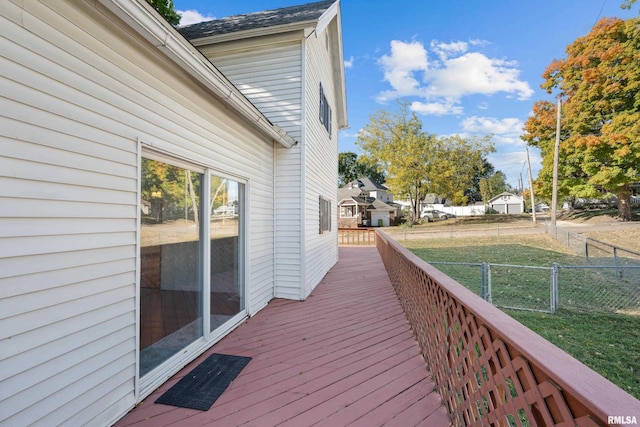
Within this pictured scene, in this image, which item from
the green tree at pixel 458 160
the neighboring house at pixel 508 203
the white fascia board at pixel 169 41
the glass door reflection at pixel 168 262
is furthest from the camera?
the neighboring house at pixel 508 203

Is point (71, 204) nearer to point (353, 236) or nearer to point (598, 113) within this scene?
point (353, 236)

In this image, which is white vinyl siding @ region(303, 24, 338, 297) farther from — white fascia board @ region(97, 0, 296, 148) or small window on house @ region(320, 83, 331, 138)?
white fascia board @ region(97, 0, 296, 148)

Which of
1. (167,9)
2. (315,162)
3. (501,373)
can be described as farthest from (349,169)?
(501,373)

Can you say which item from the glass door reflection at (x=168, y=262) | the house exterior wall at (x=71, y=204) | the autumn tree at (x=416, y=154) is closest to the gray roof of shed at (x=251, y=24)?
the house exterior wall at (x=71, y=204)

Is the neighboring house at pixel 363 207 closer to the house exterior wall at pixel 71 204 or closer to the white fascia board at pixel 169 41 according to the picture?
the white fascia board at pixel 169 41

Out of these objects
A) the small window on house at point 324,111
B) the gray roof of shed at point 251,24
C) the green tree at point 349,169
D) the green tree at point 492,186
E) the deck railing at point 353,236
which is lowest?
the deck railing at point 353,236

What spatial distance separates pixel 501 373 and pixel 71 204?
2.47 meters

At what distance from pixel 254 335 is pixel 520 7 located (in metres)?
13.4

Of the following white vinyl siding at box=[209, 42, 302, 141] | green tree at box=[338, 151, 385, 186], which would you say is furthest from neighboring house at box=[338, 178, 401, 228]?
white vinyl siding at box=[209, 42, 302, 141]

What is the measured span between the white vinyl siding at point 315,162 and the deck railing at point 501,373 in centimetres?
303

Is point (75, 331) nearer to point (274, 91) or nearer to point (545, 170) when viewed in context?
point (274, 91)

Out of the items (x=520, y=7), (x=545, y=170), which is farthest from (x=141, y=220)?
(x=545, y=170)

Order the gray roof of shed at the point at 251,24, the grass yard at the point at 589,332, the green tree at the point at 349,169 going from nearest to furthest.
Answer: the grass yard at the point at 589,332 → the gray roof of shed at the point at 251,24 → the green tree at the point at 349,169

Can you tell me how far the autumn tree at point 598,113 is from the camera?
15.9 meters
